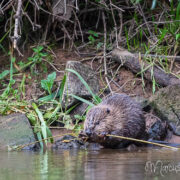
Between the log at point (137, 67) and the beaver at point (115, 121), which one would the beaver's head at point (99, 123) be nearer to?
the beaver at point (115, 121)

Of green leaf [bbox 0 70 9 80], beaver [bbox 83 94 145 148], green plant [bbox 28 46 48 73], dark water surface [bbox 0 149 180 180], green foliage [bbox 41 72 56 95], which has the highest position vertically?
green plant [bbox 28 46 48 73]

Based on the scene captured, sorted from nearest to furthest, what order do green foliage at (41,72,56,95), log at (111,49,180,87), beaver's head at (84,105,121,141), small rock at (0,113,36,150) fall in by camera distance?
beaver's head at (84,105,121,141) < small rock at (0,113,36,150) < green foliage at (41,72,56,95) < log at (111,49,180,87)

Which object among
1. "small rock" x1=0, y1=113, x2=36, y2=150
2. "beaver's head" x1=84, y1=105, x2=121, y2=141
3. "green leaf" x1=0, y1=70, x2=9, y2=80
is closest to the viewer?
"beaver's head" x1=84, y1=105, x2=121, y2=141

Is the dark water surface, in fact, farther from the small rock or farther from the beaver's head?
the small rock

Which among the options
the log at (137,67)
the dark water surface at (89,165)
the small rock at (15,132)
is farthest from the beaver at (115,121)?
the log at (137,67)

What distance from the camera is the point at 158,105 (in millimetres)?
6684

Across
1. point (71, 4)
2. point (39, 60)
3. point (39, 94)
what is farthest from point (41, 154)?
point (71, 4)

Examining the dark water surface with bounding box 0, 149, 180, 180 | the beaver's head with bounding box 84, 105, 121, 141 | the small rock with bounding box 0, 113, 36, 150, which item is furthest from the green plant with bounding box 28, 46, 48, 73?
the dark water surface with bounding box 0, 149, 180, 180

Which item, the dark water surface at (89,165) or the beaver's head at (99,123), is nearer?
the dark water surface at (89,165)

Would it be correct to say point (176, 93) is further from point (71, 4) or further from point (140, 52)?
point (71, 4)

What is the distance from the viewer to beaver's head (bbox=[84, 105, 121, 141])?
5.56 metres

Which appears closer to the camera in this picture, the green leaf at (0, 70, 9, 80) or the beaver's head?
Result: the beaver's head

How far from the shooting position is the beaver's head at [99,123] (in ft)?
18.2

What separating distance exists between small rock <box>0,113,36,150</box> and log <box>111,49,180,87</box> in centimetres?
229
